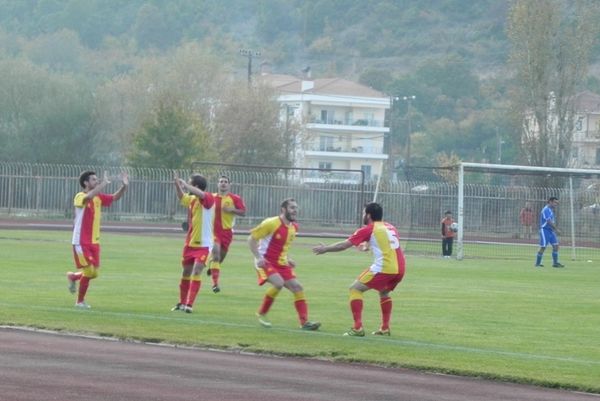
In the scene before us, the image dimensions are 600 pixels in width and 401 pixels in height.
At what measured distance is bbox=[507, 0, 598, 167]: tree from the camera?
236 ft

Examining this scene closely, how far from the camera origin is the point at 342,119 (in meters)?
132

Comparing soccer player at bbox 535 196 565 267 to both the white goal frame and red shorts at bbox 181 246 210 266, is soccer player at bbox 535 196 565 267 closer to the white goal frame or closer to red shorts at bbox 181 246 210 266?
the white goal frame

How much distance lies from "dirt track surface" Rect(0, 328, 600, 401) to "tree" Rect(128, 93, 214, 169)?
177ft

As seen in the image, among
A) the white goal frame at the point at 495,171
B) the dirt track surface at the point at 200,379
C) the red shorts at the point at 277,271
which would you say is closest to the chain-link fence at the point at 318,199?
the white goal frame at the point at 495,171

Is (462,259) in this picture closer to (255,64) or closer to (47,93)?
(47,93)

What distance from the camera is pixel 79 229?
66.5 ft

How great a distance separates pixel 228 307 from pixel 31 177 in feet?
140

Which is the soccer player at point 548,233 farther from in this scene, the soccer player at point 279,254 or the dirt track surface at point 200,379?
the dirt track surface at point 200,379

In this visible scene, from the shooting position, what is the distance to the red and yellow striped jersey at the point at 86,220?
20.2 metres

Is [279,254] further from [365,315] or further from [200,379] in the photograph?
[200,379]

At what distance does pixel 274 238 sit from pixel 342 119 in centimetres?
11399

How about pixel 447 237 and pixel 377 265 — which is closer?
pixel 377 265

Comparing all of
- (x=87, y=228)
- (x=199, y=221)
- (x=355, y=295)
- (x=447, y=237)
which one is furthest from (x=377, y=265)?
(x=447, y=237)

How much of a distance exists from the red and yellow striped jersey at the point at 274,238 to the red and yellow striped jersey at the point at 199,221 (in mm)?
2258
